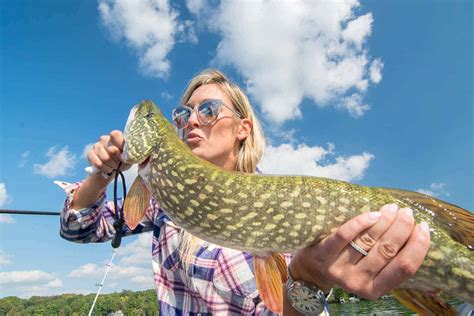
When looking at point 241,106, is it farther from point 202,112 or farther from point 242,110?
point 202,112

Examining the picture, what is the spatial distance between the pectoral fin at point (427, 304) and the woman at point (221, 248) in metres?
0.14

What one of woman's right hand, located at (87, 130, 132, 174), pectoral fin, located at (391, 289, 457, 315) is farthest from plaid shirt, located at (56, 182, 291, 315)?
pectoral fin, located at (391, 289, 457, 315)

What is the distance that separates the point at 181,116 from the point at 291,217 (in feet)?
6.72

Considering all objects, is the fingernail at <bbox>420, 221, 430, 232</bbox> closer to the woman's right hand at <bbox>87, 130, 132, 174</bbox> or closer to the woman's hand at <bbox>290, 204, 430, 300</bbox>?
the woman's hand at <bbox>290, 204, 430, 300</bbox>

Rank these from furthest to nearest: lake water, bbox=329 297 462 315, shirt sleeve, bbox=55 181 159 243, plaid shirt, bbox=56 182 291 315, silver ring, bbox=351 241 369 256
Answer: lake water, bbox=329 297 462 315
shirt sleeve, bbox=55 181 159 243
plaid shirt, bbox=56 182 291 315
silver ring, bbox=351 241 369 256

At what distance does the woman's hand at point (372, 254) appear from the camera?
7.27ft

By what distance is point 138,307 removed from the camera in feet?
236

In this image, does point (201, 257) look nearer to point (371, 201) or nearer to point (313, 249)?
point (313, 249)

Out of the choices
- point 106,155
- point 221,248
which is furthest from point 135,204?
point 221,248

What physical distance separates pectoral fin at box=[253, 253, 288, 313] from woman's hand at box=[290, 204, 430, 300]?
157 millimetres

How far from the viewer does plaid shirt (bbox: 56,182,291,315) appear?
3.15 metres

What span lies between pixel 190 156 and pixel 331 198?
116 centimetres

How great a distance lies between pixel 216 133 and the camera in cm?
396

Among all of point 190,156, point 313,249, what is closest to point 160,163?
point 190,156
